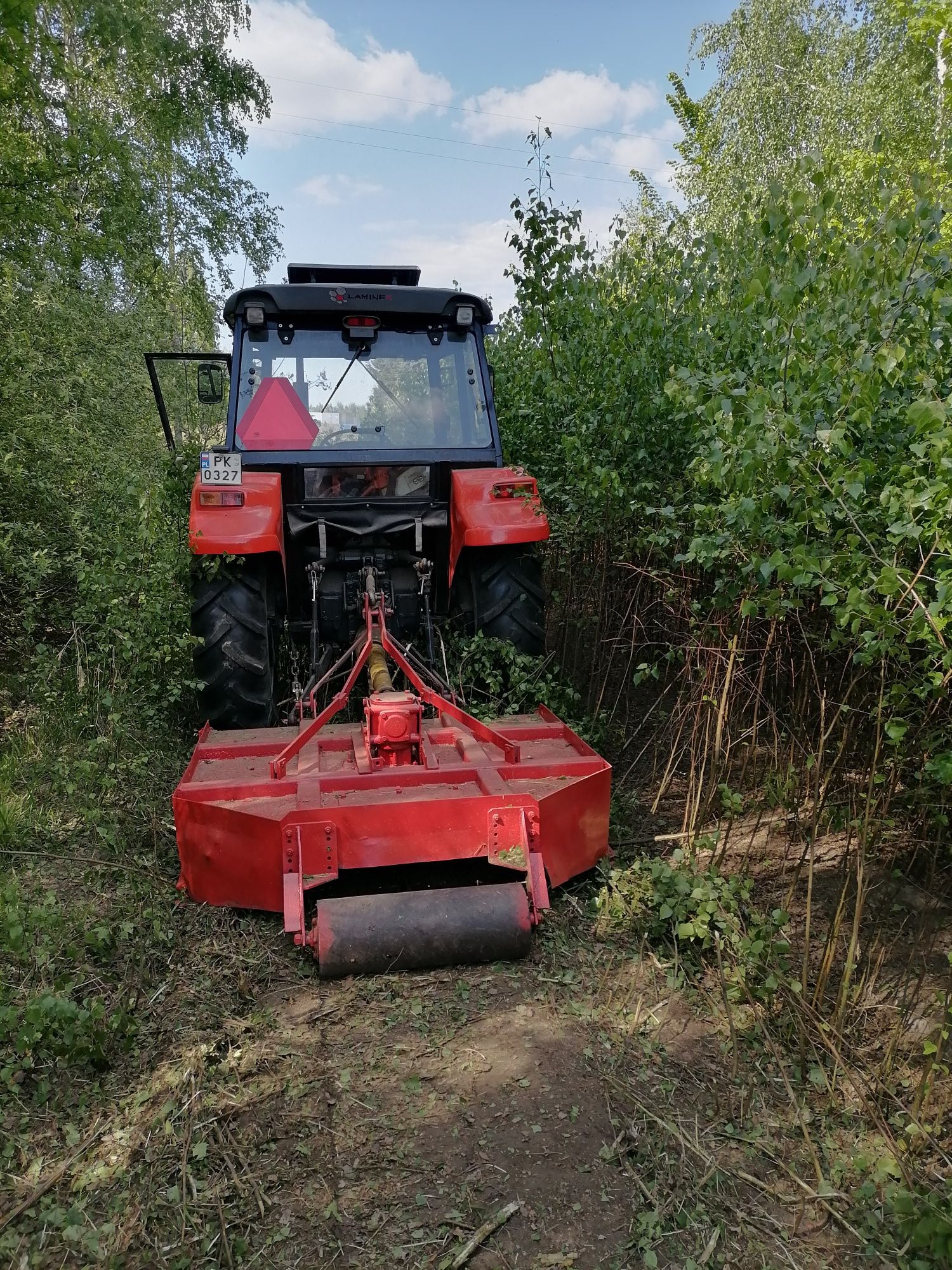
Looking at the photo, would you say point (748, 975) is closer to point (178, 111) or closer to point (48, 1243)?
point (48, 1243)

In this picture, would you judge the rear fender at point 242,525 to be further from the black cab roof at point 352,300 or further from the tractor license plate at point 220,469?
the black cab roof at point 352,300

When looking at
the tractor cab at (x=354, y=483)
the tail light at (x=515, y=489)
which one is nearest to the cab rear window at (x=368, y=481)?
the tractor cab at (x=354, y=483)

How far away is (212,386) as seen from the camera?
445 cm

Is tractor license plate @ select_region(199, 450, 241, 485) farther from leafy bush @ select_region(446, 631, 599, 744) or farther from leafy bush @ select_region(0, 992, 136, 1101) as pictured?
leafy bush @ select_region(0, 992, 136, 1101)

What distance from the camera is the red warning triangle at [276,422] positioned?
Answer: 436cm

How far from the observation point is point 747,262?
336 cm

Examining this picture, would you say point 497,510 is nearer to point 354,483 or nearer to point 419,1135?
point 354,483

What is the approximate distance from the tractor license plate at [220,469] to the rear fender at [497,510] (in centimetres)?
95

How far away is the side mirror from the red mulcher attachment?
5.81 feet

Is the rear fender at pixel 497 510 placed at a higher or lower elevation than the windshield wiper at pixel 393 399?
lower

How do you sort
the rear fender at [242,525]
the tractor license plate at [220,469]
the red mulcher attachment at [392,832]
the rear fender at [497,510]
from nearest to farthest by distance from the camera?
the red mulcher attachment at [392,832] < the rear fender at [242,525] < the tractor license plate at [220,469] < the rear fender at [497,510]

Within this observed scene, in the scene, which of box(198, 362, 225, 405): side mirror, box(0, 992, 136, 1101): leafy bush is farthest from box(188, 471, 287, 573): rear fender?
box(0, 992, 136, 1101): leafy bush

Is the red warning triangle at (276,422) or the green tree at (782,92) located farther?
the green tree at (782,92)

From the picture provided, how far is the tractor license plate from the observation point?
408cm
